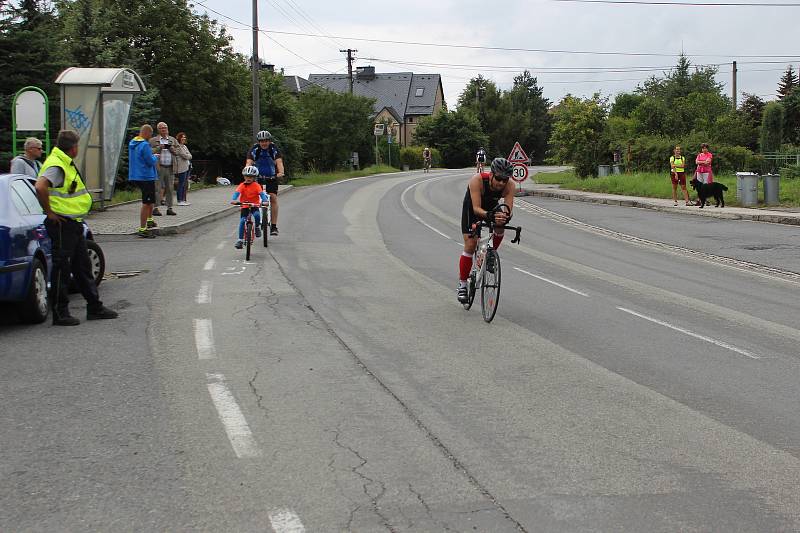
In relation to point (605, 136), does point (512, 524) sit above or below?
below

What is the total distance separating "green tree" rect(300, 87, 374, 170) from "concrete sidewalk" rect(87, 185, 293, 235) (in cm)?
2793

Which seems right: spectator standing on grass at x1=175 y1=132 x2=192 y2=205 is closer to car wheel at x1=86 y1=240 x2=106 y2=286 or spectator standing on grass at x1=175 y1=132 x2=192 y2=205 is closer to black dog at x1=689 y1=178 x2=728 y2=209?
car wheel at x1=86 y1=240 x2=106 y2=286

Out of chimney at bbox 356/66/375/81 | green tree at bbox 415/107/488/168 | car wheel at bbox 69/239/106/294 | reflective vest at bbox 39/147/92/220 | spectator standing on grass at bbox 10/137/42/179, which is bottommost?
car wheel at bbox 69/239/106/294

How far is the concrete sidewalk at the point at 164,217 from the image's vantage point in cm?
1814

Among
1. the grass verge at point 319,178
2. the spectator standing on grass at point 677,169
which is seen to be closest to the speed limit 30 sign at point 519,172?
the spectator standing on grass at point 677,169

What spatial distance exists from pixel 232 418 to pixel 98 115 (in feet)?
56.7

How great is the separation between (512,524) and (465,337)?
4.50 meters

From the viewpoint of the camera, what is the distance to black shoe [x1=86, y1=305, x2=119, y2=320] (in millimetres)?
9422

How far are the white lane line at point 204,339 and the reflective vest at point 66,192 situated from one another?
164 centimetres

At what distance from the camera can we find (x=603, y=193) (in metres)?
34.5

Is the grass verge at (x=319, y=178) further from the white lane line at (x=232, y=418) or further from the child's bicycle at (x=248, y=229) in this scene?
the white lane line at (x=232, y=418)

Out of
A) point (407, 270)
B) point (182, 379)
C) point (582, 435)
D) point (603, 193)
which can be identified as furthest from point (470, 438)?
point (603, 193)

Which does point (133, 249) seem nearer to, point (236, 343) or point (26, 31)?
point (236, 343)

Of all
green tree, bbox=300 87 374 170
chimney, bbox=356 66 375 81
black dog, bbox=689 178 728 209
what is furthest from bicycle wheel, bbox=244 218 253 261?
chimney, bbox=356 66 375 81
